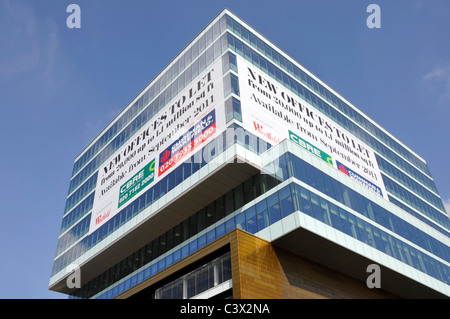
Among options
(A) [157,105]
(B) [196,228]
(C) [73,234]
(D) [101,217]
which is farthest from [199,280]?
(C) [73,234]

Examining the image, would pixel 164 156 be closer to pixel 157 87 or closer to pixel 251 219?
pixel 157 87

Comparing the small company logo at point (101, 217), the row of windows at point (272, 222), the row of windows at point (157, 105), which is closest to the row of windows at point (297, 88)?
the row of windows at point (157, 105)

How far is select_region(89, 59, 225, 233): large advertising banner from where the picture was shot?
4112 centimetres

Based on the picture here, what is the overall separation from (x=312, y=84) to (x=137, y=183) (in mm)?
24366

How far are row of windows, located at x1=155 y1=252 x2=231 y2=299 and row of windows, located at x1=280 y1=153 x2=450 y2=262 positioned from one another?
8720mm

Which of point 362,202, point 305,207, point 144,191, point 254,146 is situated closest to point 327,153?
point 362,202

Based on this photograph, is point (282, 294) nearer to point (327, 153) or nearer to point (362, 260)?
point (362, 260)

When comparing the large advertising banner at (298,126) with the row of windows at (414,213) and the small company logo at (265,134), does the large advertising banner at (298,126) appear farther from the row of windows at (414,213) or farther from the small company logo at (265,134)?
the row of windows at (414,213)

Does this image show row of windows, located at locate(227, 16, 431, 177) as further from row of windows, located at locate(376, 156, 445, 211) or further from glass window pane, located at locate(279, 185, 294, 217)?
glass window pane, located at locate(279, 185, 294, 217)

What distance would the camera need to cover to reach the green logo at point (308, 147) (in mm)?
42625

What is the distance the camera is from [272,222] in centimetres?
3288

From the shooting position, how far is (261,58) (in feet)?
153

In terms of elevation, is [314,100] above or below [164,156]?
above
